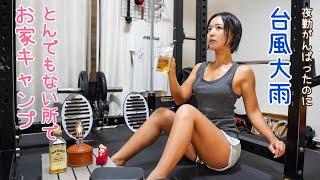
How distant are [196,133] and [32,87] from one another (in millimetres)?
1702

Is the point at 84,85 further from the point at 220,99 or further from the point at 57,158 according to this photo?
the point at 220,99

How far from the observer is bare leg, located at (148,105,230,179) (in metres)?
1.24

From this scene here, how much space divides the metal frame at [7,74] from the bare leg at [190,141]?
2.64 feet

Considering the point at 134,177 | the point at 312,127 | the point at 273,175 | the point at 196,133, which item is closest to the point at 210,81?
the point at 196,133

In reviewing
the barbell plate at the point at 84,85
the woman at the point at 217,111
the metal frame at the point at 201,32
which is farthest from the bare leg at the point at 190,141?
the barbell plate at the point at 84,85

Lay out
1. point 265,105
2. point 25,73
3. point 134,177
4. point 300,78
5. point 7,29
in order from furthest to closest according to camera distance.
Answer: point 265,105, point 25,73, point 7,29, point 300,78, point 134,177

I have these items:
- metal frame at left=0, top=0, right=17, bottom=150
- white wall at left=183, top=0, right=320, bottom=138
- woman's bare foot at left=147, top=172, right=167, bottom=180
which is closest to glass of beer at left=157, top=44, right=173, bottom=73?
woman's bare foot at left=147, top=172, right=167, bottom=180

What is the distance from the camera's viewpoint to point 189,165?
161 cm

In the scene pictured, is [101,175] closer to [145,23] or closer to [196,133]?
[196,133]

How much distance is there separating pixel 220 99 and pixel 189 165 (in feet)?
1.35

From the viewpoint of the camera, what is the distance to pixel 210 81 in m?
1.51

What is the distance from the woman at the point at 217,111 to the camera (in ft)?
4.30

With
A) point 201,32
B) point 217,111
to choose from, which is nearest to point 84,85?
point 201,32

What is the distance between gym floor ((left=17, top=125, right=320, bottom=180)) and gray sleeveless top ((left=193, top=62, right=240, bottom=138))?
0.22m
